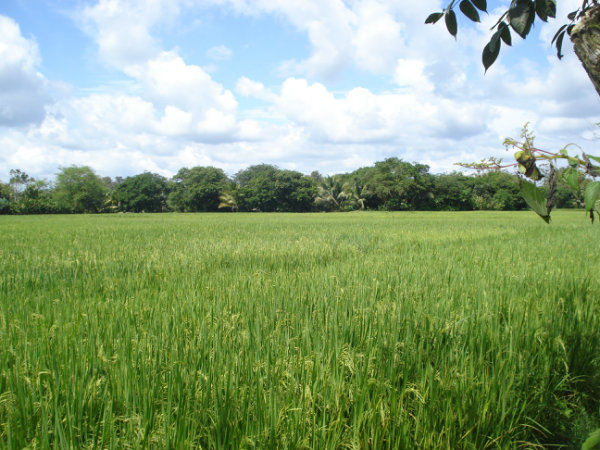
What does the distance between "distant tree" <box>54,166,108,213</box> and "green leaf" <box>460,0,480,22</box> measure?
155 feet

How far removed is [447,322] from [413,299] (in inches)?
24.7

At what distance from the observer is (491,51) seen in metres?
1.04

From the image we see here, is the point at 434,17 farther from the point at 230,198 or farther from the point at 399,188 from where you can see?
the point at 230,198

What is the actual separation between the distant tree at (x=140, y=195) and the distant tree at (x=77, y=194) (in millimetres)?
6204

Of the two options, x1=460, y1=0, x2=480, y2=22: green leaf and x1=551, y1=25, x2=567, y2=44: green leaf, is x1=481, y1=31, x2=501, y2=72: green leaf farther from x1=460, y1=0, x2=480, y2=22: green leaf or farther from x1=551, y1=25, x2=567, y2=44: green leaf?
x1=551, y1=25, x2=567, y2=44: green leaf

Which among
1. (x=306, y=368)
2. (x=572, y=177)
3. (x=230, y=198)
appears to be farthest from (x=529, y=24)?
(x=230, y=198)

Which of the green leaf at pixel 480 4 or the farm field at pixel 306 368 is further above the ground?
the green leaf at pixel 480 4

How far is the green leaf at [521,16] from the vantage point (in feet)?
3.22

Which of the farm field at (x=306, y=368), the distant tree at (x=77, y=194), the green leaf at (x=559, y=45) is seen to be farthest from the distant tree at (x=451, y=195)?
the green leaf at (x=559, y=45)

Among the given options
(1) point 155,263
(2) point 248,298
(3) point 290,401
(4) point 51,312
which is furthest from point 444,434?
(1) point 155,263

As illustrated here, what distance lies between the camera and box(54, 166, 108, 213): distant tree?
41938mm

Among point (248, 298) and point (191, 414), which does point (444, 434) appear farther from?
point (248, 298)

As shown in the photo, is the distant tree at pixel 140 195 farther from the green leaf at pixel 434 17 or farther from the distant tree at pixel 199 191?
the green leaf at pixel 434 17

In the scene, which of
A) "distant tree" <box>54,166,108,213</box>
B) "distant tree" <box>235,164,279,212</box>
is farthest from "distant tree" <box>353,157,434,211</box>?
"distant tree" <box>54,166,108,213</box>
